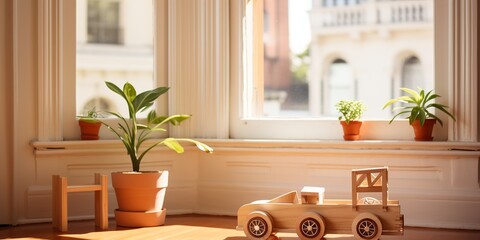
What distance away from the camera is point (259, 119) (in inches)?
222

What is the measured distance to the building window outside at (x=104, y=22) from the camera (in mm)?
5531

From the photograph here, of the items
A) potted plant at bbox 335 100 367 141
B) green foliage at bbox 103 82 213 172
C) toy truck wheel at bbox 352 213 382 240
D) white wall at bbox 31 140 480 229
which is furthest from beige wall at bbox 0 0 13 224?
toy truck wheel at bbox 352 213 382 240

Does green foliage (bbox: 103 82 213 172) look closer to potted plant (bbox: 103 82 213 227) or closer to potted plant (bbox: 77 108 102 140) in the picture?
potted plant (bbox: 103 82 213 227)

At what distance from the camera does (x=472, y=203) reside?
4844mm

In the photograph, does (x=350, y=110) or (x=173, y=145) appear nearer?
(x=173, y=145)

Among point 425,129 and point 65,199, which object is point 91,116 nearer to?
point 65,199

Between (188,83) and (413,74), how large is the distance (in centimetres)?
175

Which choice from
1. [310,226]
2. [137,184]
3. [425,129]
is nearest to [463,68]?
[425,129]

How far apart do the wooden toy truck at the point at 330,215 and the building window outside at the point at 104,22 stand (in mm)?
2042

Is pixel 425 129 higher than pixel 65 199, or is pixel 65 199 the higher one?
pixel 425 129

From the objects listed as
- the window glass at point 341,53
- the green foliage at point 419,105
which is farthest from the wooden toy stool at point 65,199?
the green foliage at point 419,105

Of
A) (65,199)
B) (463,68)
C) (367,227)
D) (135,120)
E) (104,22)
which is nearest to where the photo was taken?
(367,227)

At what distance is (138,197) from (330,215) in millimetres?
1489

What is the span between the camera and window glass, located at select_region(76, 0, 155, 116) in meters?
5.49
